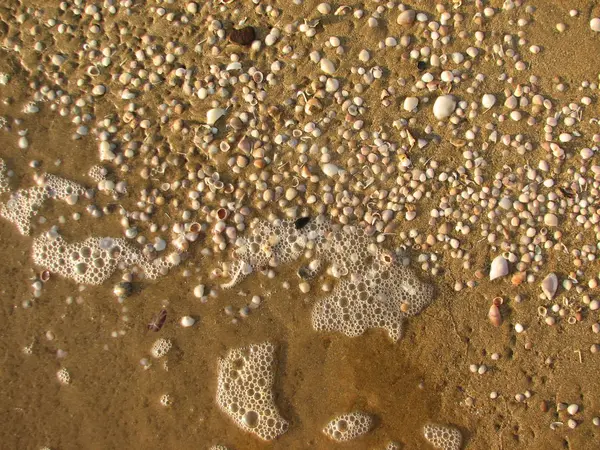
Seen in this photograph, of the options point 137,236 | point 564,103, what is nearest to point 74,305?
point 137,236

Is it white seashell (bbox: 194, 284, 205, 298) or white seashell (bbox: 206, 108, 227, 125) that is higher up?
white seashell (bbox: 206, 108, 227, 125)

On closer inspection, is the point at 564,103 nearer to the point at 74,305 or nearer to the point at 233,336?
the point at 233,336

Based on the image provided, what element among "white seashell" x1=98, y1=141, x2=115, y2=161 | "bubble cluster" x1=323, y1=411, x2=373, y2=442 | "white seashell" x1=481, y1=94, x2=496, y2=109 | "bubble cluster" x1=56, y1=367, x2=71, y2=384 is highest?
"white seashell" x1=481, y1=94, x2=496, y2=109

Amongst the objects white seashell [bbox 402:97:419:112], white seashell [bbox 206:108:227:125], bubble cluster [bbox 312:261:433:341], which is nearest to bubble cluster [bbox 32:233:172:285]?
white seashell [bbox 206:108:227:125]

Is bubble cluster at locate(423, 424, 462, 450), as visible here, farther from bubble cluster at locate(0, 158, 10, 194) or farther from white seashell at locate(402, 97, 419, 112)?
bubble cluster at locate(0, 158, 10, 194)

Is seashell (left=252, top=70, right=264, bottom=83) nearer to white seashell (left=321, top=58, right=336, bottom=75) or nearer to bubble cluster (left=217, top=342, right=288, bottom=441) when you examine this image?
white seashell (left=321, top=58, right=336, bottom=75)

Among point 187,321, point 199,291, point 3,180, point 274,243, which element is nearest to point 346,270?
point 274,243
